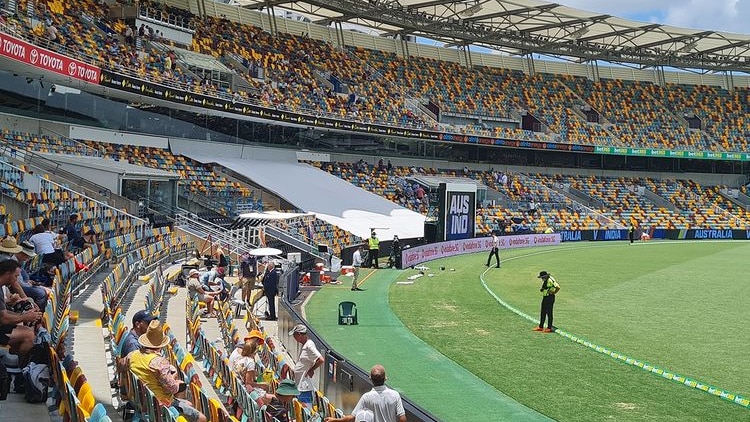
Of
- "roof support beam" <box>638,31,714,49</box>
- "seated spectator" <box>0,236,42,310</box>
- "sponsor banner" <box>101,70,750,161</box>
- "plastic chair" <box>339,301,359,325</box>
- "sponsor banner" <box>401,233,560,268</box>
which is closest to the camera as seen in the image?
"seated spectator" <box>0,236,42,310</box>

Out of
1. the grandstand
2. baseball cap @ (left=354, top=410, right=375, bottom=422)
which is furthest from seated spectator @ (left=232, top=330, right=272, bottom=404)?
baseball cap @ (left=354, top=410, right=375, bottom=422)

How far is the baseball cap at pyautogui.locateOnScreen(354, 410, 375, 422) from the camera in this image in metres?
7.70

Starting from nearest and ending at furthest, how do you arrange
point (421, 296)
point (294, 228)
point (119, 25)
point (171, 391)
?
point (171, 391) < point (421, 296) < point (294, 228) < point (119, 25)

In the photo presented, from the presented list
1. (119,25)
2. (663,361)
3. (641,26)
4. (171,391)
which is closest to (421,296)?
(663,361)

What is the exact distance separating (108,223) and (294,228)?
34.1ft

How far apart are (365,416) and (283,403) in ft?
4.15

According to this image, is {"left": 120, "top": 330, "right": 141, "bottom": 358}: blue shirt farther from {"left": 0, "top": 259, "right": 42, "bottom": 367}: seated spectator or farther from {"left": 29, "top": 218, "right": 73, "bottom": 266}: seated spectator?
{"left": 29, "top": 218, "right": 73, "bottom": 266}: seated spectator

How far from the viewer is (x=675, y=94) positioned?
7438 centimetres

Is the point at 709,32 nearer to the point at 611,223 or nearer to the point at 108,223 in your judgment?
the point at 611,223

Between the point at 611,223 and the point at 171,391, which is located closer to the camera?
the point at 171,391

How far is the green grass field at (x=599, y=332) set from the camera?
12672mm

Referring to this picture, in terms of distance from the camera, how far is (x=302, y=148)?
5144 centimetres

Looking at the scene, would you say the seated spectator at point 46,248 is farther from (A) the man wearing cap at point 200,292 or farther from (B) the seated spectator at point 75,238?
(B) the seated spectator at point 75,238

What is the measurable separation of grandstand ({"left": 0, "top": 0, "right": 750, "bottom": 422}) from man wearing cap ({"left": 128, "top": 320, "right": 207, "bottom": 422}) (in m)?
0.18
